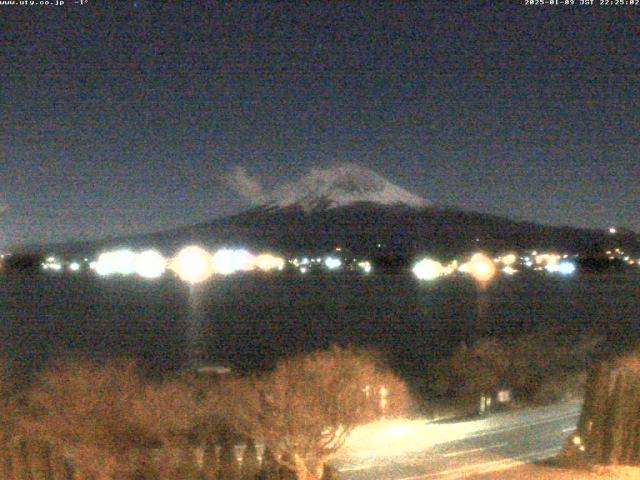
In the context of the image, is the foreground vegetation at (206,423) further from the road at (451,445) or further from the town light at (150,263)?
the town light at (150,263)

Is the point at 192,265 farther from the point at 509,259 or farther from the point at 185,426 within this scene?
the point at 185,426

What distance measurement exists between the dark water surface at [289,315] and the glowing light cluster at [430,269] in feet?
5.01

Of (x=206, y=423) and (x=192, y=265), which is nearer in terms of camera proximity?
(x=206, y=423)

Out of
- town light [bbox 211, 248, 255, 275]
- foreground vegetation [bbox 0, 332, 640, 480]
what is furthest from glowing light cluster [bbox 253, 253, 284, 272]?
foreground vegetation [bbox 0, 332, 640, 480]

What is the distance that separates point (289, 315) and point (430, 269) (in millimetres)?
36177

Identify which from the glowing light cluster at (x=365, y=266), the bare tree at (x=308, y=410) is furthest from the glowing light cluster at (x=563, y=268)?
the bare tree at (x=308, y=410)

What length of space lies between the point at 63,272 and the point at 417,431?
311 feet

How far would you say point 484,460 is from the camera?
41.5ft

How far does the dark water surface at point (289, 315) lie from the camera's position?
38.4 meters

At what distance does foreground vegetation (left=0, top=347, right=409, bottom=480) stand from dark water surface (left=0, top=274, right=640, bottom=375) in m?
16.8

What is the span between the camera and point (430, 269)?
3474 inches

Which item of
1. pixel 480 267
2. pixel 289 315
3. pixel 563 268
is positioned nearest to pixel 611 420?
pixel 289 315

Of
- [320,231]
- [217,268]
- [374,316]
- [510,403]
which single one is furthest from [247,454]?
[320,231]

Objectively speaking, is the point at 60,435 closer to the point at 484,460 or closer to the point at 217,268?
the point at 484,460
